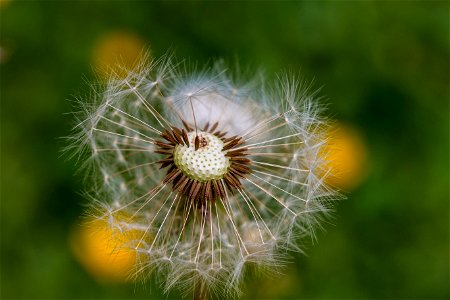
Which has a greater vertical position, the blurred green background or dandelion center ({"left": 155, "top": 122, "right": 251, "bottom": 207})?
the blurred green background

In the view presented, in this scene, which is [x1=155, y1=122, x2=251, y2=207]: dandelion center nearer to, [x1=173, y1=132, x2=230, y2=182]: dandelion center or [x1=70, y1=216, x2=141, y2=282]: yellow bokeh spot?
[x1=173, y1=132, x2=230, y2=182]: dandelion center

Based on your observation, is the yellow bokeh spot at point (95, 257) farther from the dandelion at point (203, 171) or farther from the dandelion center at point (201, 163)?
the dandelion center at point (201, 163)

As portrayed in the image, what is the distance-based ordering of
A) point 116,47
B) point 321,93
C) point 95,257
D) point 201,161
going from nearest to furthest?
point 201,161
point 321,93
point 95,257
point 116,47

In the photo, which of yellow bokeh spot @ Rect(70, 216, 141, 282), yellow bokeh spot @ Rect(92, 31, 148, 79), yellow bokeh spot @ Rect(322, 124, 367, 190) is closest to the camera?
yellow bokeh spot @ Rect(70, 216, 141, 282)

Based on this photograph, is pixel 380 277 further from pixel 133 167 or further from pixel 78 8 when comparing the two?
pixel 78 8

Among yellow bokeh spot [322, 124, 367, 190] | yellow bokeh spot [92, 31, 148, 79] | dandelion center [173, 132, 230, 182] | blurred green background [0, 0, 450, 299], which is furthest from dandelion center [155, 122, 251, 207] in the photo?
yellow bokeh spot [92, 31, 148, 79]

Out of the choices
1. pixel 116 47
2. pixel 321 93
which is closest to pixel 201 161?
pixel 321 93

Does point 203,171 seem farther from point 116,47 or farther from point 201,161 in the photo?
point 116,47
